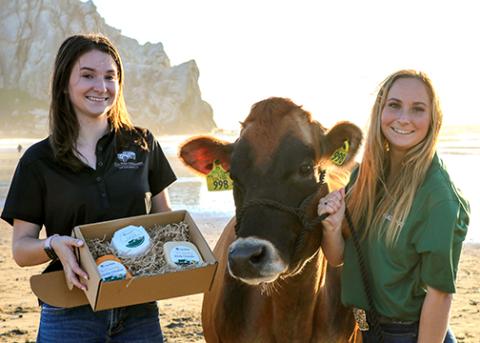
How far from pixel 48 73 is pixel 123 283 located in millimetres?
136129

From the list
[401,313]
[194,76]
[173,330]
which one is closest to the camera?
[401,313]

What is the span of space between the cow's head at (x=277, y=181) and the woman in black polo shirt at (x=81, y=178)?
0.76 meters

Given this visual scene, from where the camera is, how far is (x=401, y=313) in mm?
3404

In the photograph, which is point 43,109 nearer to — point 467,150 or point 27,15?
Answer: point 27,15

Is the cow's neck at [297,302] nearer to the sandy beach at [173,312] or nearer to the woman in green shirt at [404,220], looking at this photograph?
the woman in green shirt at [404,220]

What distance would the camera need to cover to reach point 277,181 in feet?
11.9

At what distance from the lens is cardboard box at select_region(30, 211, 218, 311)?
3.21m

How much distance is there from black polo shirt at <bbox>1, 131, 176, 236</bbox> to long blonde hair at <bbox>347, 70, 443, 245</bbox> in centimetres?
148

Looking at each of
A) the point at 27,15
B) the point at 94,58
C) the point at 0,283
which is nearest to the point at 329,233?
the point at 94,58

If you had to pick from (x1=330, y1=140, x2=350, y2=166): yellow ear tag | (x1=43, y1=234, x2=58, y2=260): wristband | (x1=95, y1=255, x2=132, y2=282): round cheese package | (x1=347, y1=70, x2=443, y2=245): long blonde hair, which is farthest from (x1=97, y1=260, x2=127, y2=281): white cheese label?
(x1=330, y1=140, x2=350, y2=166): yellow ear tag

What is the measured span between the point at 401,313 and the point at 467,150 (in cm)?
3680

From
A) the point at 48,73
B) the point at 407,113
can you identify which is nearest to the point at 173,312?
the point at 407,113

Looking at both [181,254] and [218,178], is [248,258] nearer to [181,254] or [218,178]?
[181,254]

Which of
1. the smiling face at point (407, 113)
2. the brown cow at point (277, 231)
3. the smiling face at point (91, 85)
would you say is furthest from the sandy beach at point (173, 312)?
the smiling face at point (407, 113)
